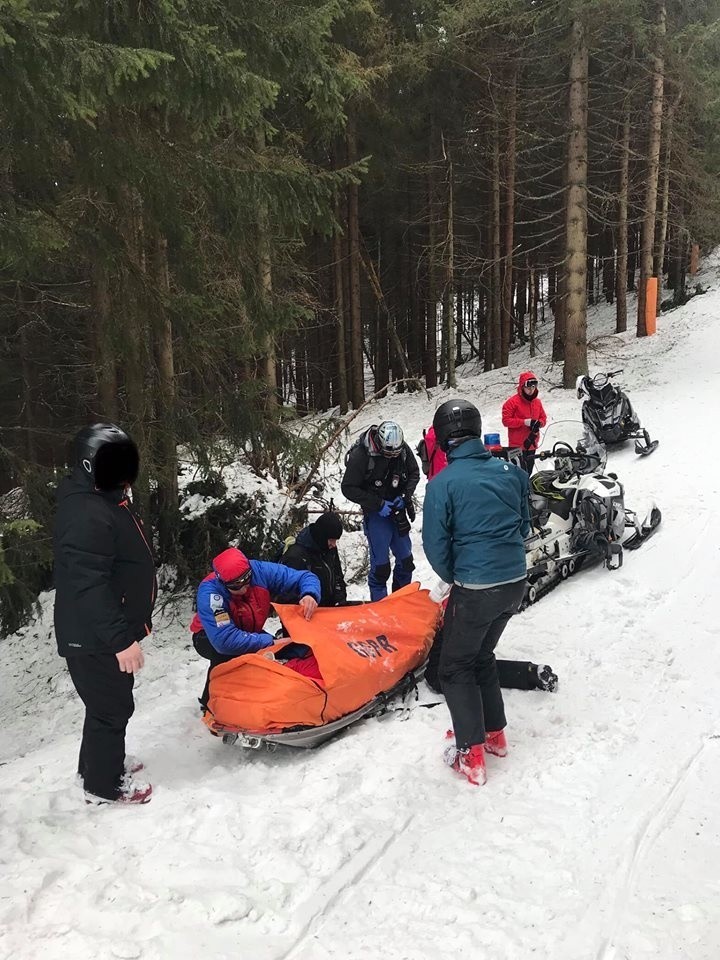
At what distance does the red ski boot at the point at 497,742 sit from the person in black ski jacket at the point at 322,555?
2.03 metres

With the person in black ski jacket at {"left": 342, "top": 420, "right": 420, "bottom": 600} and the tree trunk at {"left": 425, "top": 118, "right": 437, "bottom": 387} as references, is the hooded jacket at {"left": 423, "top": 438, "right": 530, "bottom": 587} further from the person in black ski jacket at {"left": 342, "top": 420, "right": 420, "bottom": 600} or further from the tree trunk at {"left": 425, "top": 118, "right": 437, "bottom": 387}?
the tree trunk at {"left": 425, "top": 118, "right": 437, "bottom": 387}

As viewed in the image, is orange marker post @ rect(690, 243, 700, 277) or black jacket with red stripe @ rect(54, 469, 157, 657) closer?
black jacket with red stripe @ rect(54, 469, 157, 657)

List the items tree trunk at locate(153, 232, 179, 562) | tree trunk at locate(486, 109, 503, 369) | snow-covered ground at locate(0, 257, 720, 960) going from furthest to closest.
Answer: tree trunk at locate(486, 109, 503, 369)
tree trunk at locate(153, 232, 179, 562)
snow-covered ground at locate(0, 257, 720, 960)

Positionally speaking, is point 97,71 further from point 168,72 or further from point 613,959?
point 613,959

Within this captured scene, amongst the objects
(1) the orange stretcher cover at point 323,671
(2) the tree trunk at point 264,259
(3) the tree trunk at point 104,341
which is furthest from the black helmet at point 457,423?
(3) the tree trunk at point 104,341

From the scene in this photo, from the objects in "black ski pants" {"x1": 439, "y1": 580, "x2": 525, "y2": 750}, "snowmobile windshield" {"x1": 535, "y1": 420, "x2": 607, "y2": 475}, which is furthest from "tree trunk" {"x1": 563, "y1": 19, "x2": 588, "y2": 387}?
"black ski pants" {"x1": 439, "y1": 580, "x2": 525, "y2": 750}

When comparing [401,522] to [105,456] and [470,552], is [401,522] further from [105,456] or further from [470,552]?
[105,456]

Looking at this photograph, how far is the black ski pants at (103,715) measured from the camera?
3.42 m

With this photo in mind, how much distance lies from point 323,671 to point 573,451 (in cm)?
588

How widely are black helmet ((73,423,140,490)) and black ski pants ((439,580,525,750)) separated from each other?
1871 mm

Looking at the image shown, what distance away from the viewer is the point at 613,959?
94.1 inches

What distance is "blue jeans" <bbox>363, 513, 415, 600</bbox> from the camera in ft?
19.8

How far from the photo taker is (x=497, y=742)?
377 cm

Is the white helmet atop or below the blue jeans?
atop
